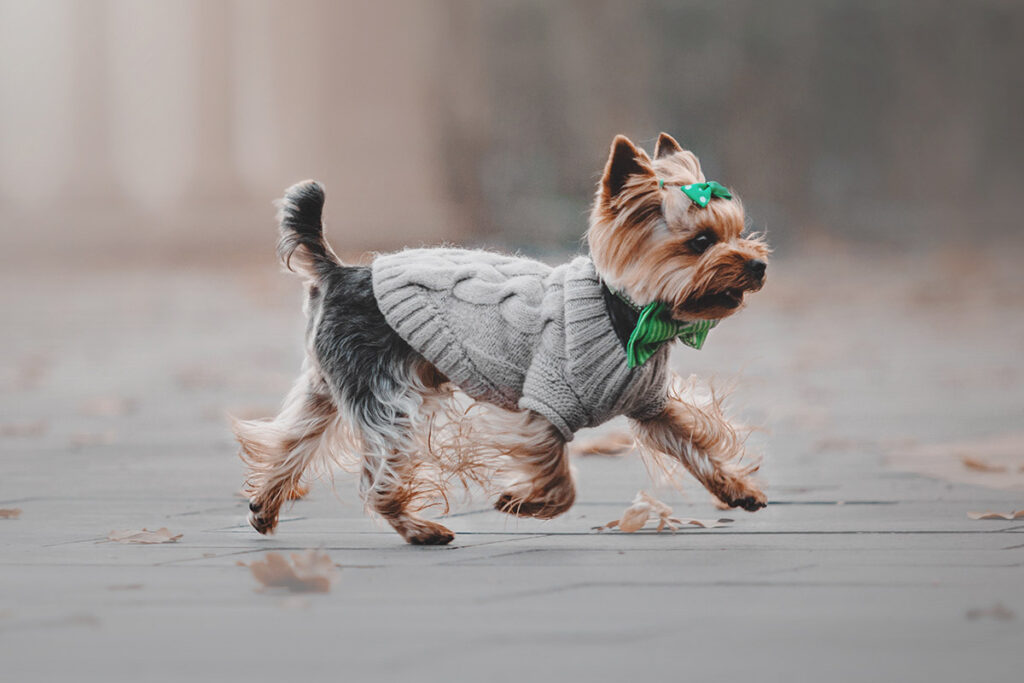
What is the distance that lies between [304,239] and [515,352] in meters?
0.77

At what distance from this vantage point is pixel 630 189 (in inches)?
152

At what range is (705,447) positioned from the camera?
414 centimetres

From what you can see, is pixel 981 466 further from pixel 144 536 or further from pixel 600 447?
pixel 144 536

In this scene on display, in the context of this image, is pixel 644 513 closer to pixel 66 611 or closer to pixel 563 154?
pixel 66 611

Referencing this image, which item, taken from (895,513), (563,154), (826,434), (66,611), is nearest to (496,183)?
(563,154)

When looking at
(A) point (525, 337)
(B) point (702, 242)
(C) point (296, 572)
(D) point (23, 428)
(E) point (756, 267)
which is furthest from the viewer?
(D) point (23, 428)

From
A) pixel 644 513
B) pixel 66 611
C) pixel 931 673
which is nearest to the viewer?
pixel 931 673

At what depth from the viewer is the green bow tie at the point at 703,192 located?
12.5 feet

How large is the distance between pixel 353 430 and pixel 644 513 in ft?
3.08

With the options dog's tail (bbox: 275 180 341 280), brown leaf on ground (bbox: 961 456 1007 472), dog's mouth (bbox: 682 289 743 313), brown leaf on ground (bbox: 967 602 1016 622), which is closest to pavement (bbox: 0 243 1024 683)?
brown leaf on ground (bbox: 967 602 1016 622)

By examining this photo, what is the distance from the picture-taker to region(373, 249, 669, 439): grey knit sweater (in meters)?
3.89

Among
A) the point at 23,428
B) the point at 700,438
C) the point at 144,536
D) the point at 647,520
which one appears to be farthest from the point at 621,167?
the point at 23,428

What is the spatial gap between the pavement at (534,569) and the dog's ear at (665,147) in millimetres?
1171

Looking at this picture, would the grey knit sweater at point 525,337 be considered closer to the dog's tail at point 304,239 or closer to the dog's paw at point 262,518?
the dog's tail at point 304,239
